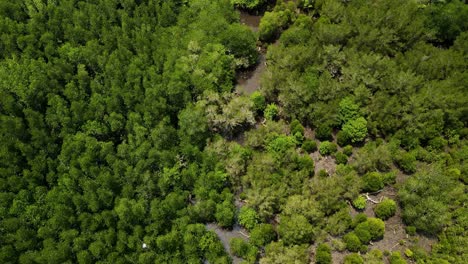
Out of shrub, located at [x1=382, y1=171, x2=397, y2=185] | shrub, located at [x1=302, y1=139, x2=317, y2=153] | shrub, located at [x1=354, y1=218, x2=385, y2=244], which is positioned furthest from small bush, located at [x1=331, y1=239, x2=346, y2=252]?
shrub, located at [x1=302, y1=139, x2=317, y2=153]

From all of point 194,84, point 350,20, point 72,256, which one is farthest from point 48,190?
point 350,20

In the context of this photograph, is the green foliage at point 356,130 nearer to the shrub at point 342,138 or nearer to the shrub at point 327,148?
the shrub at point 342,138

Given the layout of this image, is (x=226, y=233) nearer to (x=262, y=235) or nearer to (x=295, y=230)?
(x=262, y=235)

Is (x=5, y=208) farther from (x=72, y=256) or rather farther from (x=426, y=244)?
(x=426, y=244)

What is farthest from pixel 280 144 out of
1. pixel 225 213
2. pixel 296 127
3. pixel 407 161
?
pixel 407 161

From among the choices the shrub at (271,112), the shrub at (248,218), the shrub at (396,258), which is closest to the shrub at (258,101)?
the shrub at (271,112)

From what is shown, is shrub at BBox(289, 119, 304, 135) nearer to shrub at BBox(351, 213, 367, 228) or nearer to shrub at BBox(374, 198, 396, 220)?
shrub at BBox(351, 213, 367, 228)
